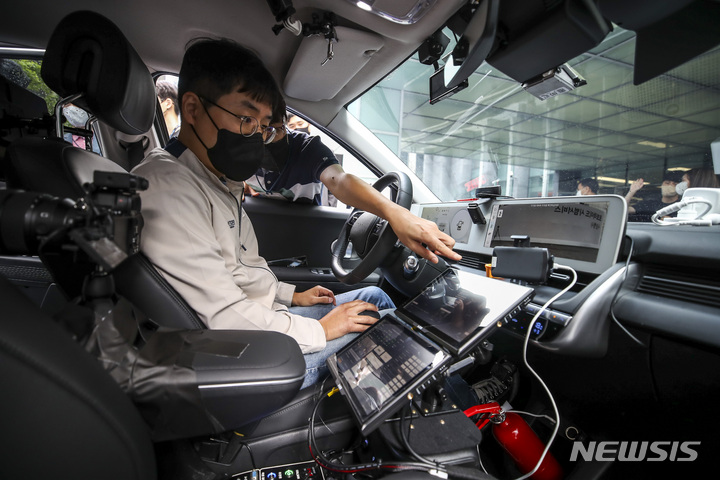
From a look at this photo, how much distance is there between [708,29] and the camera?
905mm

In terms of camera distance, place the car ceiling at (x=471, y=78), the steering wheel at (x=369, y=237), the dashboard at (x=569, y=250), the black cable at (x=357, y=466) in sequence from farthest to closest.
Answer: the car ceiling at (x=471, y=78)
the steering wheel at (x=369, y=237)
the dashboard at (x=569, y=250)
the black cable at (x=357, y=466)

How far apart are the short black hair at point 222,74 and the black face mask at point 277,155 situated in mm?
613

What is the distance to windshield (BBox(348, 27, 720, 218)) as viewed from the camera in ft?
4.35

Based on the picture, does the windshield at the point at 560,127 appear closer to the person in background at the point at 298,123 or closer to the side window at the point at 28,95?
the person in background at the point at 298,123

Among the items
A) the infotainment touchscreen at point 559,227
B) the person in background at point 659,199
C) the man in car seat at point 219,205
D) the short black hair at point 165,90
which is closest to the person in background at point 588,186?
the person in background at point 659,199

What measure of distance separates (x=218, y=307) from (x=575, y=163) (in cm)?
198

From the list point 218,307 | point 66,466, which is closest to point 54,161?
point 218,307

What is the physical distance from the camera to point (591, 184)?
1625 millimetres

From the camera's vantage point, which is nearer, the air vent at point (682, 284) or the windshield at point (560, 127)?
the air vent at point (682, 284)

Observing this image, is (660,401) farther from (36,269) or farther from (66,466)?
(36,269)

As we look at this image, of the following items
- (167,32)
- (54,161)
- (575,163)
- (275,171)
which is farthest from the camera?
(275,171)

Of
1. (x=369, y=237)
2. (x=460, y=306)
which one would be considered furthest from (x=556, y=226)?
(x=369, y=237)

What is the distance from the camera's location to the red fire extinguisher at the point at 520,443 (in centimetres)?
106

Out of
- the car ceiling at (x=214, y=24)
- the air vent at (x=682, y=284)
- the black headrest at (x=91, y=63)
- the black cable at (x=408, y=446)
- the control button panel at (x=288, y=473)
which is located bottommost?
the control button panel at (x=288, y=473)
